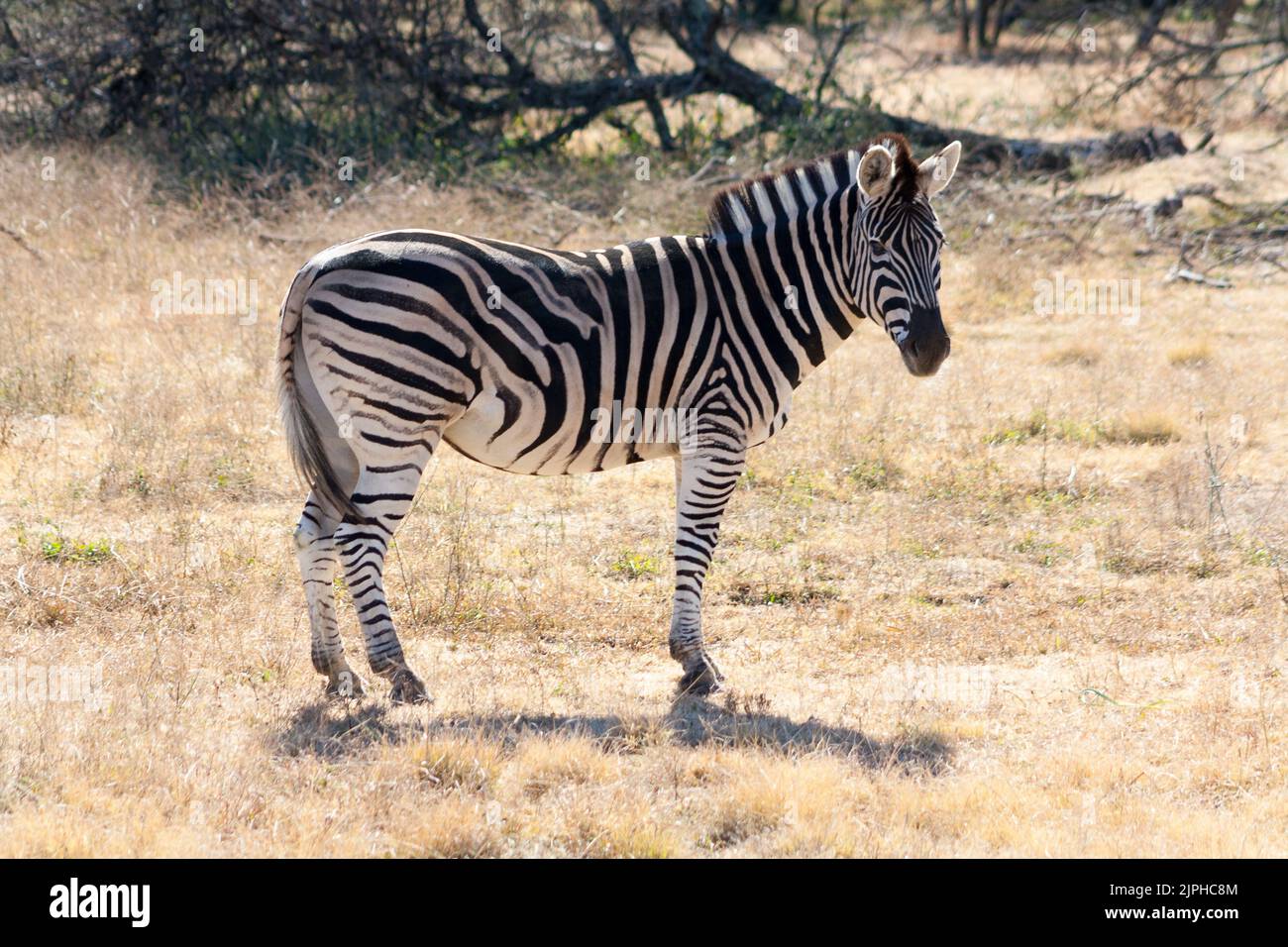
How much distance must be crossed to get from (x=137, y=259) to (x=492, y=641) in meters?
7.12

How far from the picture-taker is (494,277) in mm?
6164

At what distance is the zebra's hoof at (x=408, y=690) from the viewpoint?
613 cm

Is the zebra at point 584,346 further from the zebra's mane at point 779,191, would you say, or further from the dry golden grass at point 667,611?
the dry golden grass at point 667,611

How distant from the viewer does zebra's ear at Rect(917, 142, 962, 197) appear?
6398 mm

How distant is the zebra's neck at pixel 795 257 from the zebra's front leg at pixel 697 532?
1.84ft

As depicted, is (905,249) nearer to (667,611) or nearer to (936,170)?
(936,170)

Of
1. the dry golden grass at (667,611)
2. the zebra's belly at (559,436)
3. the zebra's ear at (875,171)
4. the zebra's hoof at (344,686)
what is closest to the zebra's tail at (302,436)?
the zebra's belly at (559,436)

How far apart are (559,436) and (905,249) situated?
189 centimetres

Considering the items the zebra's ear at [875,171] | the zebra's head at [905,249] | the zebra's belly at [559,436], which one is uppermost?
the zebra's ear at [875,171]

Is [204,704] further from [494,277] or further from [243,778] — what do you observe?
[494,277]

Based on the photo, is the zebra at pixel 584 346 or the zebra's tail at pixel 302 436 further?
the zebra's tail at pixel 302 436

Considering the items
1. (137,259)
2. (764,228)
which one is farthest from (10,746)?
(137,259)

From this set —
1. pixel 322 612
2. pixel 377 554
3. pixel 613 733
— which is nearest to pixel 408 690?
pixel 322 612

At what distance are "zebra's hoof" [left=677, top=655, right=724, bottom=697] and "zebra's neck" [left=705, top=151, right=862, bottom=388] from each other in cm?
151
